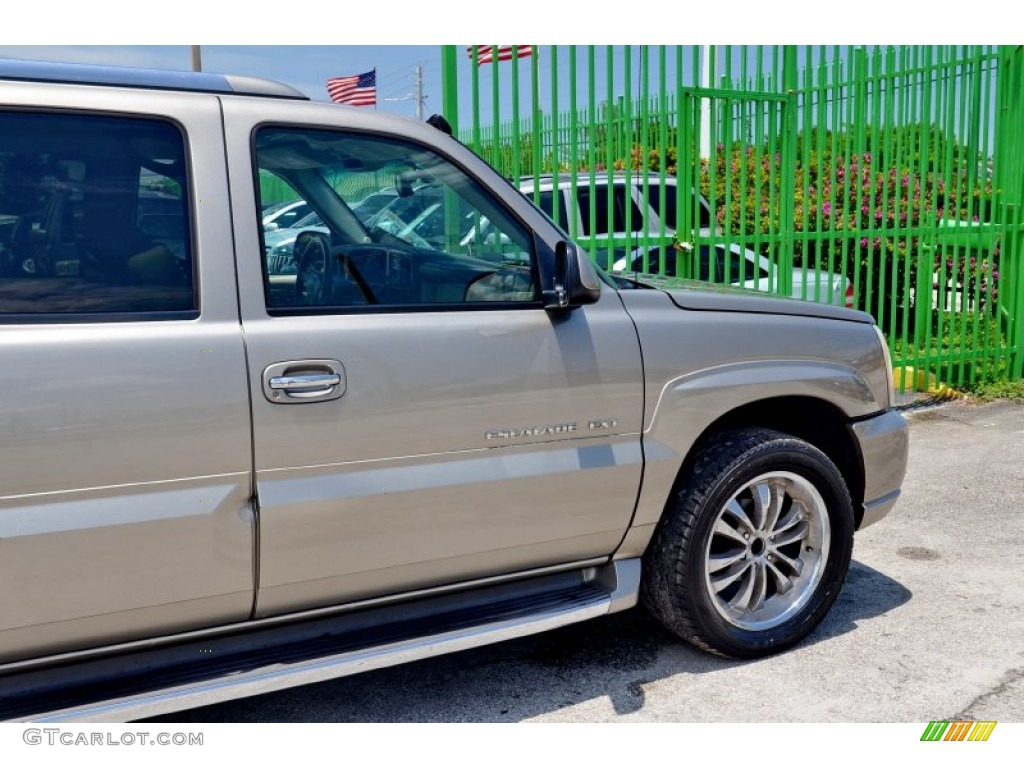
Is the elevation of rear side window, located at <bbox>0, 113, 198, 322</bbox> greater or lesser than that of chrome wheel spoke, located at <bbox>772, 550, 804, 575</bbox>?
greater

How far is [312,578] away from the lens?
122 inches

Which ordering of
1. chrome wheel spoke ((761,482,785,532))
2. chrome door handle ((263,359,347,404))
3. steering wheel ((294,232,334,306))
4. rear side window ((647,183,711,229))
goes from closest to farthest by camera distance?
chrome door handle ((263,359,347,404))
steering wheel ((294,232,334,306))
chrome wheel spoke ((761,482,785,532))
rear side window ((647,183,711,229))

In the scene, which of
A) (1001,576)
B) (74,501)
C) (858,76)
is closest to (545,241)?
(74,501)

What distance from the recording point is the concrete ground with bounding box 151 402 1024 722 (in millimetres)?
3535

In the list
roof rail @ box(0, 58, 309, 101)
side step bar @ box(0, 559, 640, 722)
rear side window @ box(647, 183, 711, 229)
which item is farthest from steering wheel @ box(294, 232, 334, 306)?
rear side window @ box(647, 183, 711, 229)

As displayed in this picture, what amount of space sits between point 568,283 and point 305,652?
1.37 meters

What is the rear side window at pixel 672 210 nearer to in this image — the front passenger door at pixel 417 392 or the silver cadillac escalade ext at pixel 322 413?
the silver cadillac escalade ext at pixel 322 413

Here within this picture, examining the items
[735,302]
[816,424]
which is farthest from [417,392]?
[816,424]

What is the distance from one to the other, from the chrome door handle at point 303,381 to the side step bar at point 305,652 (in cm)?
73

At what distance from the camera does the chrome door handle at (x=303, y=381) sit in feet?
9.64

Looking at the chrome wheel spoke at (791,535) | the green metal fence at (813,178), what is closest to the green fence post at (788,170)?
the green metal fence at (813,178)
